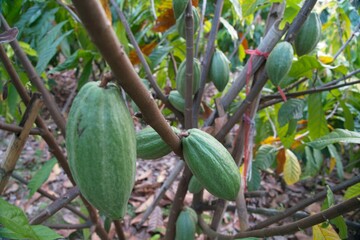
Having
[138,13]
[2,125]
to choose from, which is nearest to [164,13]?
[138,13]

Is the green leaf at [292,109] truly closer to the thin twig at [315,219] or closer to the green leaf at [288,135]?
the green leaf at [288,135]

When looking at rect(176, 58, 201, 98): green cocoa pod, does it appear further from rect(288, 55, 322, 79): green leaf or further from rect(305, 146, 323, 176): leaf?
rect(305, 146, 323, 176): leaf

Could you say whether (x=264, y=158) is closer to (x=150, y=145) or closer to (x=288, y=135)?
(x=288, y=135)

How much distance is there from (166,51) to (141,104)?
86cm

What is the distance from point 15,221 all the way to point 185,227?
559 millimetres

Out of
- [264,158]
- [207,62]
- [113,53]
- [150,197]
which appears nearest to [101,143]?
[113,53]

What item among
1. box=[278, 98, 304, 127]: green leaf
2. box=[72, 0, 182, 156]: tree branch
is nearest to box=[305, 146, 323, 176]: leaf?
box=[278, 98, 304, 127]: green leaf

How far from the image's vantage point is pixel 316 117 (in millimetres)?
1106

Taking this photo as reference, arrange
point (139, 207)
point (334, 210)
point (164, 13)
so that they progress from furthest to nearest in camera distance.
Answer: point (139, 207), point (164, 13), point (334, 210)

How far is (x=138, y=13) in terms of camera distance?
55.1 inches

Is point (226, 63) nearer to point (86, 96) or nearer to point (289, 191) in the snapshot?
point (86, 96)

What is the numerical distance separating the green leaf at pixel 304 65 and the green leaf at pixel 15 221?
777mm

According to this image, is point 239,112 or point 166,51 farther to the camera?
point 166,51

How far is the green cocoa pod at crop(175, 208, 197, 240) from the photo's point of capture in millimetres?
947
